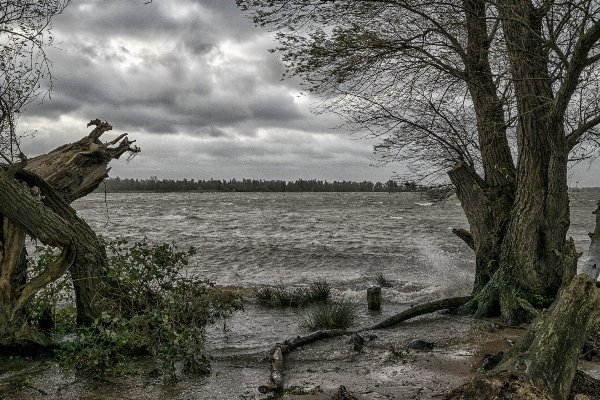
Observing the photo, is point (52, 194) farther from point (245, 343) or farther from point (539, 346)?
point (539, 346)

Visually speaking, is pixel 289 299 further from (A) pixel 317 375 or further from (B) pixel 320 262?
(B) pixel 320 262

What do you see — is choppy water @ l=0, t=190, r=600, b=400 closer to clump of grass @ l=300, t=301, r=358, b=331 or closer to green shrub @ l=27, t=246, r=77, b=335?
clump of grass @ l=300, t=301, r=358, b=331

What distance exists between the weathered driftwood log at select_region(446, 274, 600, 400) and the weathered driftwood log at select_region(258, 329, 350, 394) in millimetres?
2253

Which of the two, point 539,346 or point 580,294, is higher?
point 580,294

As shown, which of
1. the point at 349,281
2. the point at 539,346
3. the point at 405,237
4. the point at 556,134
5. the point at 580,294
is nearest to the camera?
the point at 539,346

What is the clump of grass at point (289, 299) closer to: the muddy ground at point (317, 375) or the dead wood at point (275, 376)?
the muddy ground at point (317, 375)

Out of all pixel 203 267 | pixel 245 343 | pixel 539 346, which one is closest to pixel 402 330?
pixel 245 343

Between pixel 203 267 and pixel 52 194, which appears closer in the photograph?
pixel 52 194

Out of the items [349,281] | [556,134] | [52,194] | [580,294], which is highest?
[556,134]

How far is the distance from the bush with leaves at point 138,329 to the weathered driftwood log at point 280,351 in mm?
979

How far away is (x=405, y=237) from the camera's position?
3244cm

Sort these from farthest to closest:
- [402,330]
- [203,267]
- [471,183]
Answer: [203,267] → [471,183] → [402,330]

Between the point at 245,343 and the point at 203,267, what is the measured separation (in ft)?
35.8

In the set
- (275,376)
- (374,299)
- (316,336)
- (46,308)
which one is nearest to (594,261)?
(374,299)
